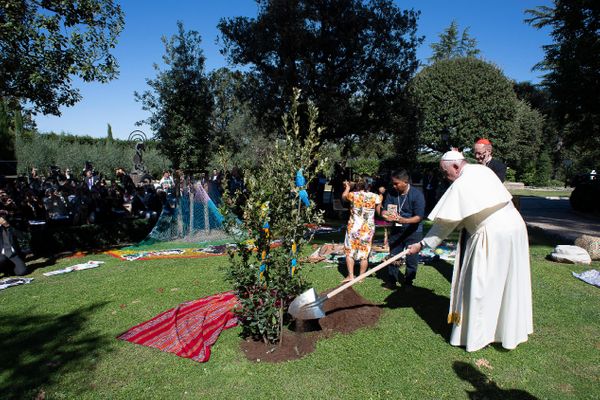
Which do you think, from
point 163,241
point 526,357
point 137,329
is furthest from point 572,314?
point 163,241

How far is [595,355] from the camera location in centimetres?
415

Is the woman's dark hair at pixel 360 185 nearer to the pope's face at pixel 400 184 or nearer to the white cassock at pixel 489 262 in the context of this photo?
the pope's face at pixel 400 184

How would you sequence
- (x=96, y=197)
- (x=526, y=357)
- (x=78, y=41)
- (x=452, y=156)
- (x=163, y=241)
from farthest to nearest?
(x=96, y=197) < (x=163, y=241) < (x=78, y=41) < (x=452, y=156) < (x=526, y=357)

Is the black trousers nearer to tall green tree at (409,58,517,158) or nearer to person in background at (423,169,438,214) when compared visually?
person in background at (423,169,438,214)

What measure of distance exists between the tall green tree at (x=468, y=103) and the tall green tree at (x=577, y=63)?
45.6 ft

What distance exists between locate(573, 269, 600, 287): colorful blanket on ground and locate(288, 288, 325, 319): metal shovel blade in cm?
512

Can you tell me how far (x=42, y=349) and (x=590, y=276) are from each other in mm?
8418

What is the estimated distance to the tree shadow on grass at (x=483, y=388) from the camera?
11.3ft

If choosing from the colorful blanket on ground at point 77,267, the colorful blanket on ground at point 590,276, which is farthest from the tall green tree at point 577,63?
the colorful blanket on ground at point 77,267

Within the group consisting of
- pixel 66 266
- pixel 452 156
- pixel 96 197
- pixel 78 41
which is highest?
pixel 78 41

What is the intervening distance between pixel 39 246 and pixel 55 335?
6182 mm

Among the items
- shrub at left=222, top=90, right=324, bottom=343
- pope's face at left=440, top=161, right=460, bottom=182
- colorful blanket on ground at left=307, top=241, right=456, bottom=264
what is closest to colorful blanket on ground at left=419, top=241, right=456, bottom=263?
colorful blanket on ground at left=307, top=241, right=456, bottom=264

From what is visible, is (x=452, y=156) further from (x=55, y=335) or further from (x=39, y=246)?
(x=39, y=246)

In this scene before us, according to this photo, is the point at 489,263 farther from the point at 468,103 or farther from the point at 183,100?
the point at 468,103
